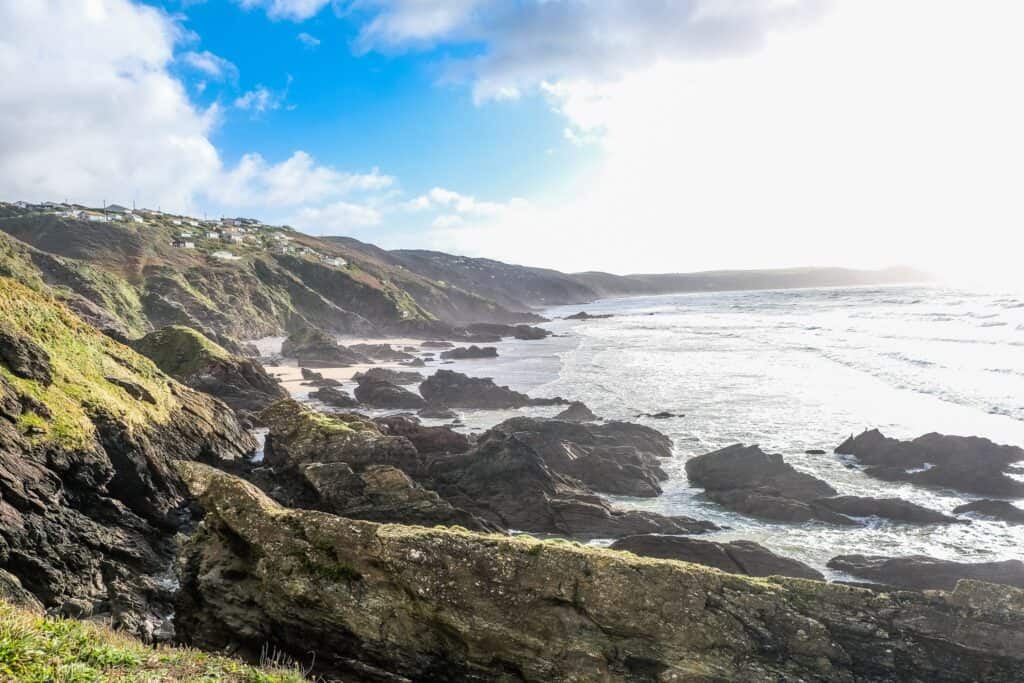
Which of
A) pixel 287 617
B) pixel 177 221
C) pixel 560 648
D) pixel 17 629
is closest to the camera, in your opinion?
pixel 17 629

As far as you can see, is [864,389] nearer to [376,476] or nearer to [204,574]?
[376,476]

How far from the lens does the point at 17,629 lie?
651cm

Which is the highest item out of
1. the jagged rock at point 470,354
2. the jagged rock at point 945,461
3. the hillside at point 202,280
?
the hillside at point 202,280

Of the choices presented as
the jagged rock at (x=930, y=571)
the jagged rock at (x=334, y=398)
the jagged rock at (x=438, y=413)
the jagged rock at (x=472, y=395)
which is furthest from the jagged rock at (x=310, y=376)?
the jagged rock at (x=930, y=571)

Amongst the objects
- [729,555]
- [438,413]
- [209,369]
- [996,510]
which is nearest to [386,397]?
[438,413]

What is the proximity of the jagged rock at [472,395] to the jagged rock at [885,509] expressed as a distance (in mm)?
19370

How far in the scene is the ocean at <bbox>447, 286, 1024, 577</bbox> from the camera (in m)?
18.5

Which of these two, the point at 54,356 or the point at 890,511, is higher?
the point at 54,356

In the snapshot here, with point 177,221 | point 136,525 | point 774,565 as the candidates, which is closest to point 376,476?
point 136,525

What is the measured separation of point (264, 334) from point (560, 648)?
7636cm

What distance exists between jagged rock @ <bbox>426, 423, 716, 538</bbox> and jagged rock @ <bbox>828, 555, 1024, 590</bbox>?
4592 mm

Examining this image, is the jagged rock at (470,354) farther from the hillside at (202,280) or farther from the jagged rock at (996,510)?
the jagged rock at (996,510)

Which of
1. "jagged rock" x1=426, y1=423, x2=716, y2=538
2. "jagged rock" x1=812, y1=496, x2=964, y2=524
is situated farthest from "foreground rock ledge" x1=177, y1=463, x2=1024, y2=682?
"jagged rock" x1=812, y1=496, x2=964, y2=524

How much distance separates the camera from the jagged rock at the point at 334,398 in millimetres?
36312
